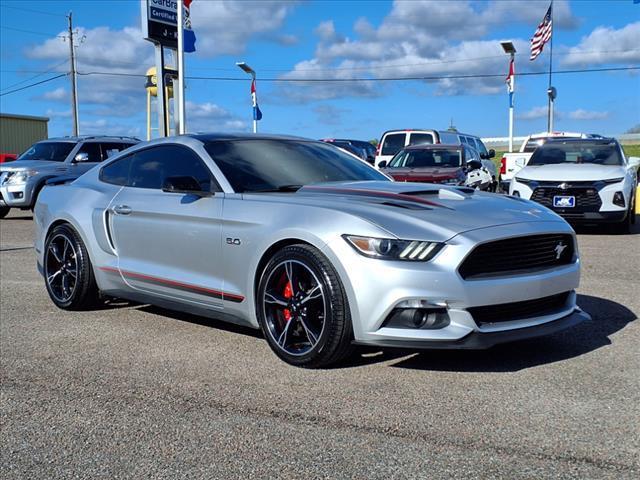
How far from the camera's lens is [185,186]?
5.10m

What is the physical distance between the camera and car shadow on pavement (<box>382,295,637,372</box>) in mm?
4480

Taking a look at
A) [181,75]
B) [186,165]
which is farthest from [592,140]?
[181,75]

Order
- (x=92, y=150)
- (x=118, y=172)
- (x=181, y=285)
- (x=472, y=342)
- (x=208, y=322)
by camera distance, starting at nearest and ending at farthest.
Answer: (x=472, y=342)
(x=181, y=285)
(x=208, y=322)
(x=118, y=172)
(x=92, y=150)

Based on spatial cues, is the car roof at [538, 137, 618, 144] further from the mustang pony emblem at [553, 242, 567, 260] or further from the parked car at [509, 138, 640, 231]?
the mustang pony emblem at [553, 242, 567, 260]

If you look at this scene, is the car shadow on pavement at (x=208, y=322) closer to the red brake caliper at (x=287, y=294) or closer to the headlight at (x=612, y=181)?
the red brake caliper at (x=287, y=294)

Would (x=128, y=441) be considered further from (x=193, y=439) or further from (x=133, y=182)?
(x=133, y=182)

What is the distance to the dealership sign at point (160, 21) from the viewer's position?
874 inches

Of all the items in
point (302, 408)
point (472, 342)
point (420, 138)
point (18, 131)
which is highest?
point (18, 131)

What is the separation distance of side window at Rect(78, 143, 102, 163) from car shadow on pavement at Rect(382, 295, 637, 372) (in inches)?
499

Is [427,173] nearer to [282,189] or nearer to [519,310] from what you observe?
[282,189]

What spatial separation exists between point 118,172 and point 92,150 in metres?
10.4

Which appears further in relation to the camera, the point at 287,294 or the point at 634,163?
the point at 634,163

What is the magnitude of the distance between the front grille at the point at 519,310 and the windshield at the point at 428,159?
10.5 m

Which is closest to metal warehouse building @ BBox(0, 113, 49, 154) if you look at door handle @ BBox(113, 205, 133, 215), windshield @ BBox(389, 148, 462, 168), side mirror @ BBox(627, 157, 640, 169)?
windshield @ BBox(389, 148, 462, 168)
